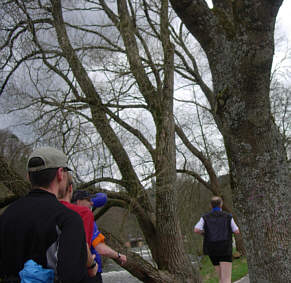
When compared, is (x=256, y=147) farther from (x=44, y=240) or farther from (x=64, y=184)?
(x=44, y=240)

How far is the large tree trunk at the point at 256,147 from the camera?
2.88m

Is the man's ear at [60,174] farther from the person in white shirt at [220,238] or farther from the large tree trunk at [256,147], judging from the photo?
the person in white shirt at [220,238]

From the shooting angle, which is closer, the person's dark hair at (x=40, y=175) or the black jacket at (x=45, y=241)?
the black jacket at (x=45, y=241)

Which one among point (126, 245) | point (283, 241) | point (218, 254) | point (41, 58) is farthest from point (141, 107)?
point (283, 241)

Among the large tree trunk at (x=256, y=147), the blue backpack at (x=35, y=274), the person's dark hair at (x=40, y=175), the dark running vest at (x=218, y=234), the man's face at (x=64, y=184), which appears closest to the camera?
the blue backpack at (x=35, y=274)

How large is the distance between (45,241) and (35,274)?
16cm

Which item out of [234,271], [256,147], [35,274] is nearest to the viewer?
[35,274]

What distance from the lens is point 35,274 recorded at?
154 cm

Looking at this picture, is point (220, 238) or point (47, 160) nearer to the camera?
point (47, 160)

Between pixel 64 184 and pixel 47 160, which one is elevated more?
pixel 47 160

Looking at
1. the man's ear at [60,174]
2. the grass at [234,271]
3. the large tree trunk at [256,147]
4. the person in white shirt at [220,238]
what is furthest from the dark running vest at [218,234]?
the grass at [234,271]

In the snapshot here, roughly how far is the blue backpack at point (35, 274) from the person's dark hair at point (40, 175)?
0.43 m

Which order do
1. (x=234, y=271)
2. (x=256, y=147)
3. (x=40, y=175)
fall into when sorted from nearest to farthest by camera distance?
(x=40, y=175) → (x=256, y=147) → (x=234, y=271)

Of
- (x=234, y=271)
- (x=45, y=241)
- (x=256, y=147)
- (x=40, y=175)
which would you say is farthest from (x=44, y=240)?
(x=234, y=271)
